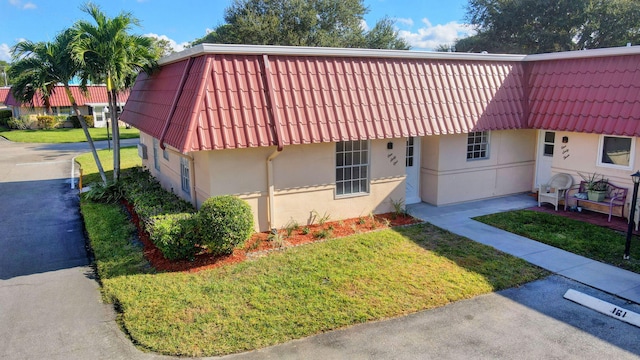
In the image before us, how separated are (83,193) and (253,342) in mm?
11082

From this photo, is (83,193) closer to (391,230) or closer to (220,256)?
(220,256)

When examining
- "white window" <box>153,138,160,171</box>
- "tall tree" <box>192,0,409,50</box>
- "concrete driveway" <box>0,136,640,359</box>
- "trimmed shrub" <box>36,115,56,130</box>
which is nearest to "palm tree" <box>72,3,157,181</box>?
"white window" <box>153,138,160,171</box>

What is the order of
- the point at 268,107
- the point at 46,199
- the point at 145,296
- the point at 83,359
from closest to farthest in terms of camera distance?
the point at 83,359
the point at 145,296
the point at 268,107
the point at 46,199

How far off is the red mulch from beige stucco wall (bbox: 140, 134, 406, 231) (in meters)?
0.31

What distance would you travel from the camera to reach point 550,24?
31.2 m

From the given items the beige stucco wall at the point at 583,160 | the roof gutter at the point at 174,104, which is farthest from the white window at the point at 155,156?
the beige stucco wall at the point at 583,160

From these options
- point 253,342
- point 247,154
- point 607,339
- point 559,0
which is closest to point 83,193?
point 247,154

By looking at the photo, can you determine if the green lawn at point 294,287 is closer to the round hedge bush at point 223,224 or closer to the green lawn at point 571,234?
the round hedge bush at point 223,224

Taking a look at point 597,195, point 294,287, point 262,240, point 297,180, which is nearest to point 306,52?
point 297,180

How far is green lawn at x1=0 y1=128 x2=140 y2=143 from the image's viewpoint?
31.3 metres

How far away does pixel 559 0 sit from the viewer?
30125 mm

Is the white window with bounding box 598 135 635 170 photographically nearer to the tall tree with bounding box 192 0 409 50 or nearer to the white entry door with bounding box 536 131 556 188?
the white entry door with bounding box 536 131 556 188

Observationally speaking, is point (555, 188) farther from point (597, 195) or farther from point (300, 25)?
point (300, 25)

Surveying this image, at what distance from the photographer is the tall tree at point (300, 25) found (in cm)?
3281
